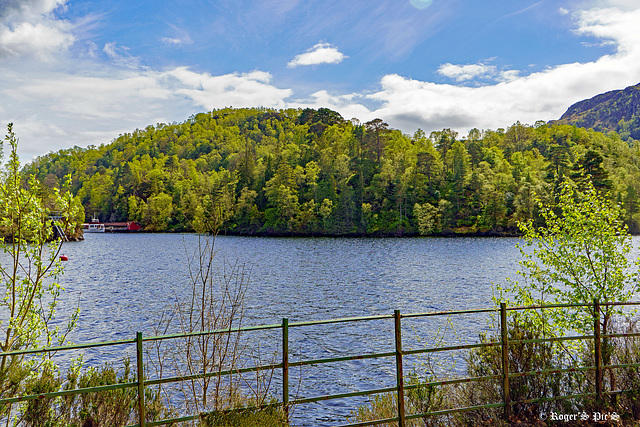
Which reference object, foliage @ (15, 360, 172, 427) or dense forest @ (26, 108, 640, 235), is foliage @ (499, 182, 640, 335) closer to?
foliage @ (15, 360, 172, 427)

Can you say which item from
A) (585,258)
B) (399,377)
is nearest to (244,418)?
(399,377)

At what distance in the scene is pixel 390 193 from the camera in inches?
4673

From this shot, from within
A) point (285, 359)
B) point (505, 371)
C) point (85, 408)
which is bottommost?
point (85, 408)

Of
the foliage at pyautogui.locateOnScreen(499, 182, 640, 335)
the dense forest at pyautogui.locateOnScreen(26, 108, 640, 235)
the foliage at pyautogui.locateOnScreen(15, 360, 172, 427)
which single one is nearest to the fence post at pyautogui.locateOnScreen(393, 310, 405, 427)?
the foliage at pyautogui.locateOnScreen(15, 360, 172, 427)

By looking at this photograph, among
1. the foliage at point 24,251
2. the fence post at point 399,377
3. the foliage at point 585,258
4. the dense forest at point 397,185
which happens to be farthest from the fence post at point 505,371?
the dense forest at point 397,185

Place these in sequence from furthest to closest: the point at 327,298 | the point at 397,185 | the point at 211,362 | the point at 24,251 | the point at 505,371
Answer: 1. the point at 397,185
2. the point at 327,298
3. the point at 211,362
4. the point at 24,251
5. the point at 505,371

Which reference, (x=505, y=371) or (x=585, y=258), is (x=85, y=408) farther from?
(x=585, y=258)

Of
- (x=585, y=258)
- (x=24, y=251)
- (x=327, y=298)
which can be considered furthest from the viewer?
(x=327, y=298)

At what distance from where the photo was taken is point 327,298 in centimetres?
3259

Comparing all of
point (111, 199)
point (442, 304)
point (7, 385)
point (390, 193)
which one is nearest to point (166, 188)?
point (111, 199)

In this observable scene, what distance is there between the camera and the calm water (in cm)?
1630

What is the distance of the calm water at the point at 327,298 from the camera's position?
16297mm

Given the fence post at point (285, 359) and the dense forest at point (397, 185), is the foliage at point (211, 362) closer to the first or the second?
the fence post at point (285, 359)

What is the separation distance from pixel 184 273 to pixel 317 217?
2842 inches
